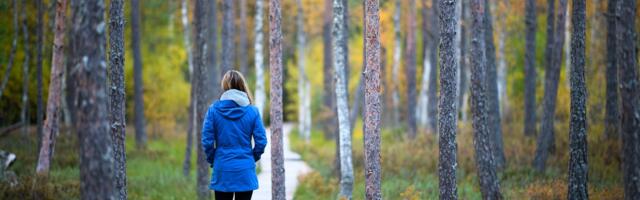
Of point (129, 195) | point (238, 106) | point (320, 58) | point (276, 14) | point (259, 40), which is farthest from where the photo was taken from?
point (320, 58)

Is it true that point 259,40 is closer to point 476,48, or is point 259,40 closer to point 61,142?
point 61,142

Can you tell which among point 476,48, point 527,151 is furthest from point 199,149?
point 527,151

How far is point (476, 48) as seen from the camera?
11898mm

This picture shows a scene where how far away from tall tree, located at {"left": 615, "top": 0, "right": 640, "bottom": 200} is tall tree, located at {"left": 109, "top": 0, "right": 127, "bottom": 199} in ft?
22.4

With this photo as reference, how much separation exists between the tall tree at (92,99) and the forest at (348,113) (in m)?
0.01

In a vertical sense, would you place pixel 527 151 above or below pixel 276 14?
below

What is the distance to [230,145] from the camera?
784 centimetres

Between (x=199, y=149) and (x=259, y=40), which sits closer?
(x=199, y=149)

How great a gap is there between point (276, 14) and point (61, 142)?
546 inches

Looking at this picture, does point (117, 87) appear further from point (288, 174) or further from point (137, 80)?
point (137, 80)

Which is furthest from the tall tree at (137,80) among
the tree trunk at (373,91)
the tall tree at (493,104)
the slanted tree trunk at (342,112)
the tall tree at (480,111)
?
the tree trunk at (373,91)

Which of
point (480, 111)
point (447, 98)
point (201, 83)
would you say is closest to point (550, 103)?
point (480, 111)

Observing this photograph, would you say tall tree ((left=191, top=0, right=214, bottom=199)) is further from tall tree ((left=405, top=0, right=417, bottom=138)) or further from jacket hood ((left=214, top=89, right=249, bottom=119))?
tall tree ((left=405, top=0, right=417, bottom=138))

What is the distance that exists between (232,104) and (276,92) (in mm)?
2877
